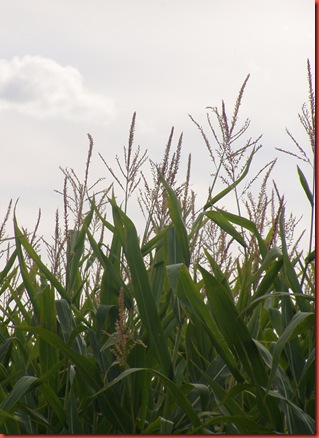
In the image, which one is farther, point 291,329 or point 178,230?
point 178,230

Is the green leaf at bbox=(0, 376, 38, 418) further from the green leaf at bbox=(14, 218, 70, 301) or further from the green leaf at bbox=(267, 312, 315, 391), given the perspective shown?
the green leaf at bbox=(267, 312, 315, 391)

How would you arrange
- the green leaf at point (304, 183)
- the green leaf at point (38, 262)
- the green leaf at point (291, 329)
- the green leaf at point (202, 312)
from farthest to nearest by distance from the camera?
the green leaf at point (38, 262), the green leaf at point (304, 183), the green leaf at point (202, 312), the green leaf at point (291, 329)

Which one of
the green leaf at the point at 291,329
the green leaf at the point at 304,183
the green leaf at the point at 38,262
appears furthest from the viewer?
the green leaf at the point at 38,262

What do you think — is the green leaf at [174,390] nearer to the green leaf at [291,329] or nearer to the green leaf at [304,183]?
the green leaf at [291,329]

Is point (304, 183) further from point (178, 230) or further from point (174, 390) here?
point (174, 390)

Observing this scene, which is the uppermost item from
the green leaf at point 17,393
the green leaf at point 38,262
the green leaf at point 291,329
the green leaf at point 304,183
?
the green leaf at point 304,183

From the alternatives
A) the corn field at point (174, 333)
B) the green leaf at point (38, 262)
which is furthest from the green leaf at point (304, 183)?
the green leaf at point (38, 262)

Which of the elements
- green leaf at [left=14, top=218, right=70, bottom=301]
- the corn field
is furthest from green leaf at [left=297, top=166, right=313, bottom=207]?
green leaf at [left=14, top=218, right=70, bottom=301]

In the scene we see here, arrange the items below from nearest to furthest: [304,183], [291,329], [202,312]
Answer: [291,329], [202,312], [304,183]

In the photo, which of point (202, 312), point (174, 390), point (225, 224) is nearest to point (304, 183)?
point (225, 224)

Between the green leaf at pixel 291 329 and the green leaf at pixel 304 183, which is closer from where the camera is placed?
the green leaf at pixel 291 329

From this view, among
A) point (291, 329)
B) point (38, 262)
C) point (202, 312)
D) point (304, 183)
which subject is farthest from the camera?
point (38, 262)

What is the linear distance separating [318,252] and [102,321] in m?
0.47

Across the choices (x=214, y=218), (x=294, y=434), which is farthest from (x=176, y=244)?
(x=294, y=434)
